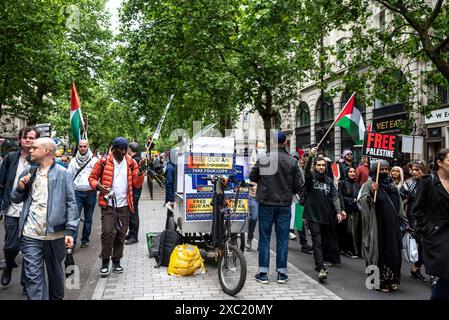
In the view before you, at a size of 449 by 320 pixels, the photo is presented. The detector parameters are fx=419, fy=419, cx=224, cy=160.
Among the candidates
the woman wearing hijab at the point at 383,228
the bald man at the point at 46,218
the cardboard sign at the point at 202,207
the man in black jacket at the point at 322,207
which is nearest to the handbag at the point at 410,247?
the woman wearing hijab at the point at 383,228

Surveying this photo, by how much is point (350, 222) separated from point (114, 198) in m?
4.51

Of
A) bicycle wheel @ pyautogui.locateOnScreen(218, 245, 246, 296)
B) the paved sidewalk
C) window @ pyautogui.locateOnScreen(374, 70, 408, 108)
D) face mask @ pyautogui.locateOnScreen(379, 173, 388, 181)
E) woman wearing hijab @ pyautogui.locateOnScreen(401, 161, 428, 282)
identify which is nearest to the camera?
bicycle wheel @ pyautogui.locateOnScreen(218, 245, 246, 296)

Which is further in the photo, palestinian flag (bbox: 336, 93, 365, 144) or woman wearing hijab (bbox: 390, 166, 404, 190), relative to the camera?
palestinian flag (bbox: 336, 93, 365, 144)

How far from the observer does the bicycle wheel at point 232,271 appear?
5.18 meters

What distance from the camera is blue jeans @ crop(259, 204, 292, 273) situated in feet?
→ 19.6

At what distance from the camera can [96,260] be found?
720 cm

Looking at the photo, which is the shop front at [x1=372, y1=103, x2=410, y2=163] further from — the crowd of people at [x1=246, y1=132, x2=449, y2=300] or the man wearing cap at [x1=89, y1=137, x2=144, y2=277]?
the man wearing cap at [x1=89, y1=137, x2=144, y2=277]

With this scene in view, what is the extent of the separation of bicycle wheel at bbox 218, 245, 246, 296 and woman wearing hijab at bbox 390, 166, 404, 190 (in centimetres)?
434

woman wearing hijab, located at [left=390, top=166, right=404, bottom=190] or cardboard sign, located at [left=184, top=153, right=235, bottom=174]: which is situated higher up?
cardboard sign, located at [left=184, top=153, right=235, bottom=174]

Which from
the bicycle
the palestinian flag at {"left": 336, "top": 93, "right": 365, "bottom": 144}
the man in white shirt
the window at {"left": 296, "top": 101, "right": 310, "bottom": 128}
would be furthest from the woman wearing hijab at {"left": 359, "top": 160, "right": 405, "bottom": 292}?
the window at {"left": 296, "top": 101, "right": 310, "bottom": 128}

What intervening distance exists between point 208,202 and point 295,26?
802 cm

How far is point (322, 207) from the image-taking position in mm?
6781

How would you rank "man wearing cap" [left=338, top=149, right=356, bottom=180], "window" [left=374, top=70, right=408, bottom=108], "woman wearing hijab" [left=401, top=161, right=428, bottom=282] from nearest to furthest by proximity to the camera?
"woman wearing hijab" [left=401, top=161, right=428, bottom=282], "man wearing cap" [left=338, top=149, right=356, bottom=180], "window" [left=374, top=70, right=408, bottom=108]

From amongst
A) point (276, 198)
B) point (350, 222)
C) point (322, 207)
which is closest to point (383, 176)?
point (322, 207)
